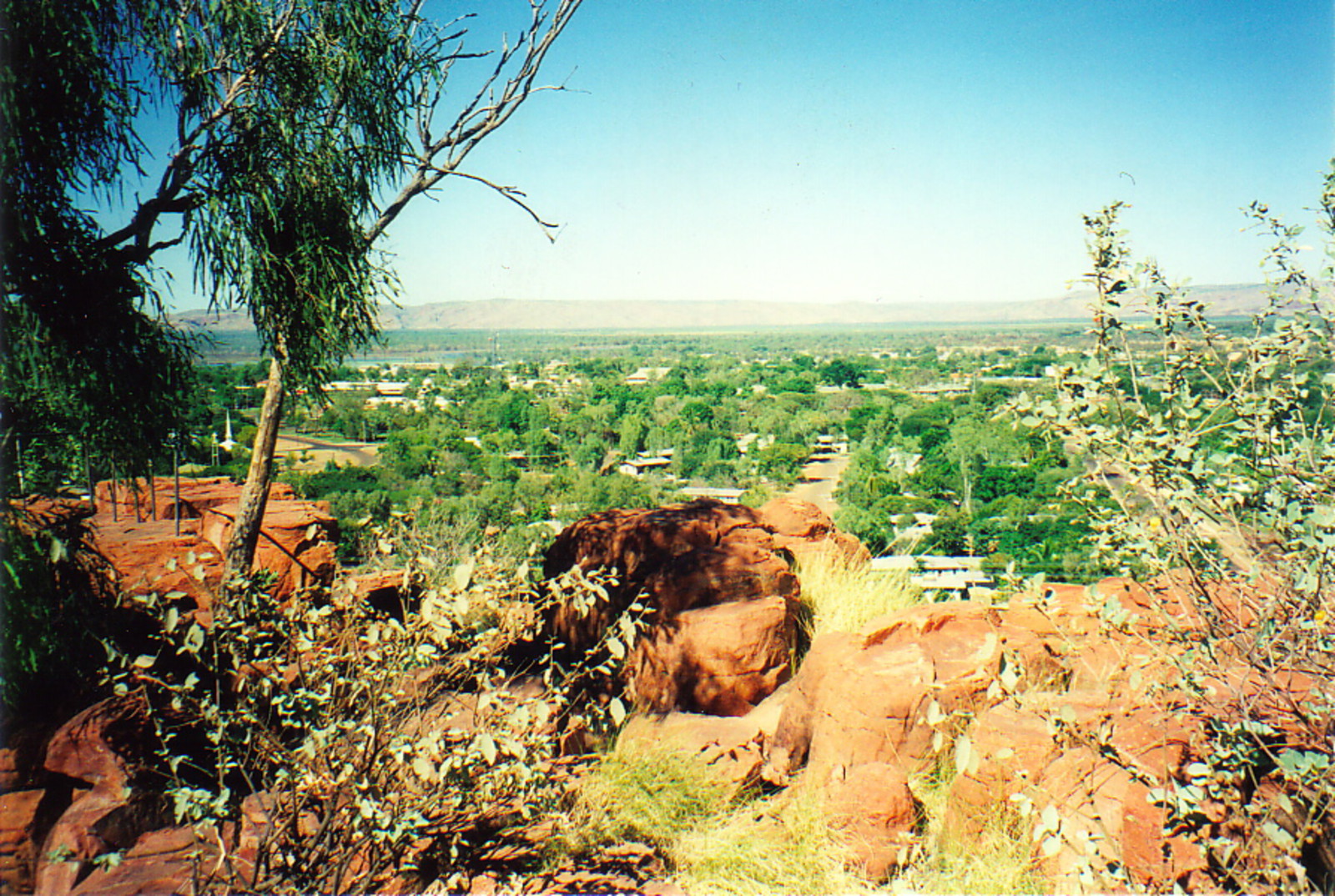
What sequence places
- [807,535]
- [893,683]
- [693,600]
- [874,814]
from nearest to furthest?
1. [874,814]
2. [893,683]
3. [693,600]
4. [807,535]

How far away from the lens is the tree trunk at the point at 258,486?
490 cm

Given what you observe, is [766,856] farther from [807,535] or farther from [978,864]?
[807,535]

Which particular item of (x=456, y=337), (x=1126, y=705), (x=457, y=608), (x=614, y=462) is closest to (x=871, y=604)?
(x=1126, y=705)

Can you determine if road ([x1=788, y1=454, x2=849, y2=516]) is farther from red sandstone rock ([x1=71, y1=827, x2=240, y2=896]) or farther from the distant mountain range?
red sandstone rock ([x1=71, y1=827, x2=240, y2=896])

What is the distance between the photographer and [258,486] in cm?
494

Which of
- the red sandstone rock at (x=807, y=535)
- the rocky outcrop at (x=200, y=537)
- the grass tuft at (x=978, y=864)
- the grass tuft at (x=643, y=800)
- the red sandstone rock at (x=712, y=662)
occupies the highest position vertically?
the rocky outcrop at (x=200, y=537)

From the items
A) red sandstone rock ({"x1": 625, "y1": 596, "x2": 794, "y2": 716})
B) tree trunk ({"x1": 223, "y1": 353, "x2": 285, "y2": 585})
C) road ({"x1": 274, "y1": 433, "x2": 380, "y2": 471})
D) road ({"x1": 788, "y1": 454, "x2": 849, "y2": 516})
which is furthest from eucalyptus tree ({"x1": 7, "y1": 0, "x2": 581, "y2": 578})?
road ({"x1": 274, "y1": 433, "x2": 380, "y2": 471})

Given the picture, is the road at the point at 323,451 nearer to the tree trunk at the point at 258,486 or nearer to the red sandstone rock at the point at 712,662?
the tree trunk at the point at 258,486

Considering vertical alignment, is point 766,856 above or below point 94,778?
below

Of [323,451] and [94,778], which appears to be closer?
[94,778]

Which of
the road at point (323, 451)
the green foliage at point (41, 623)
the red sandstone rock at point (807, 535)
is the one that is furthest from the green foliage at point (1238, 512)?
the road at point (323, 451)

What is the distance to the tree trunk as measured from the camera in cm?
490

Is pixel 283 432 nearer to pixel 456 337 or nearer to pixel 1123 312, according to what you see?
pixel 1123 312

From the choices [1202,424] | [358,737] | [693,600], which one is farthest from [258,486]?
[1202,424]
